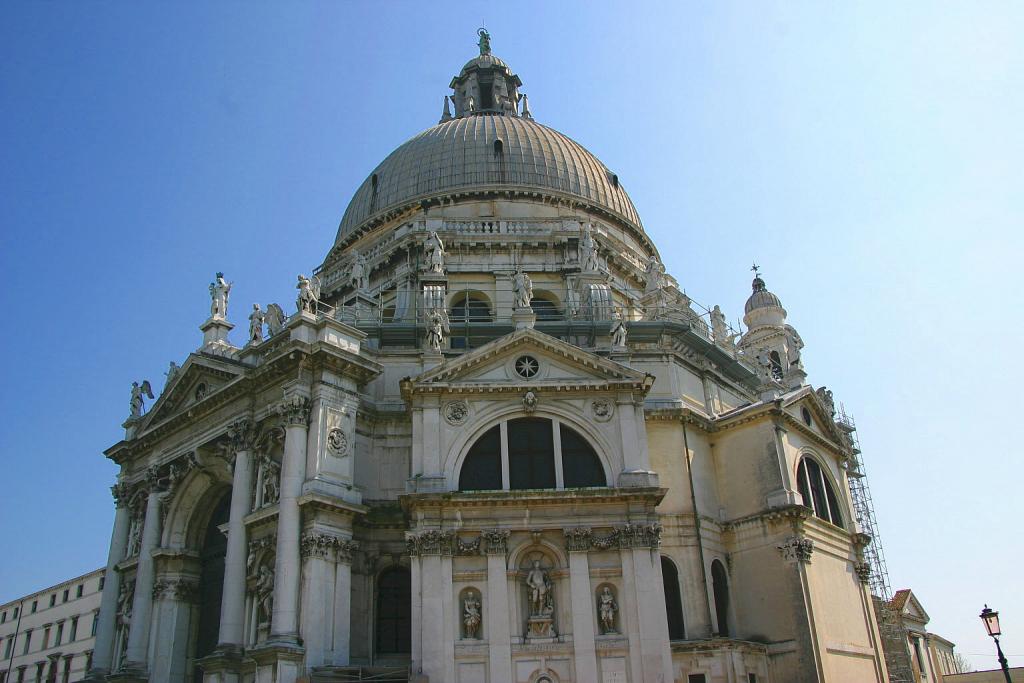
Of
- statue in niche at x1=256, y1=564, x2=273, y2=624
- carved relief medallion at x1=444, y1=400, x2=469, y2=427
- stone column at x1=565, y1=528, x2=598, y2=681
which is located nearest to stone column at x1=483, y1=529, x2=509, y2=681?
stone column at x1=565, y1=528, x2=598, y2=681

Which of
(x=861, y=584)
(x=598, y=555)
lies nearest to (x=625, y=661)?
(x=598, y=555)

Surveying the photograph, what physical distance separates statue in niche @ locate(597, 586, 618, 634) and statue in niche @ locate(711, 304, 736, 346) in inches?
662

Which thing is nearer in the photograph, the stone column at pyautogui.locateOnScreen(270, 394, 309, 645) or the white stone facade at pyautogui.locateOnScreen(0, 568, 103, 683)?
the stone column at pyautogui.locateOnScreen(270, 394, 309, 645)

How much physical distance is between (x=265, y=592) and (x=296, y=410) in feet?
18.8

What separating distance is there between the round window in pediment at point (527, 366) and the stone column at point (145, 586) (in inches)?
598

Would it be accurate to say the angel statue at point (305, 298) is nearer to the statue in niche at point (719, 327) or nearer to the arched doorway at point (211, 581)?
the arched doorway at point (211, 581)

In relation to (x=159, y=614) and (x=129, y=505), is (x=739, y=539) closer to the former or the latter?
(x=159, y=614)

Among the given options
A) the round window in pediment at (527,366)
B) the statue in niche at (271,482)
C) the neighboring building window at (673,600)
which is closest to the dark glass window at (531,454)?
the round window in pediment at (527,366)

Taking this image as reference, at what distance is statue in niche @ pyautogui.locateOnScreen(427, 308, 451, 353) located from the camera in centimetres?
3164

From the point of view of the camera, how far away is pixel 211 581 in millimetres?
34000

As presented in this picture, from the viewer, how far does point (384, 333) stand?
35719 millimetres

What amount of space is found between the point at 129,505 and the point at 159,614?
563 cm

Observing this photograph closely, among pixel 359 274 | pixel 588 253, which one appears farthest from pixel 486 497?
pixel 359 274

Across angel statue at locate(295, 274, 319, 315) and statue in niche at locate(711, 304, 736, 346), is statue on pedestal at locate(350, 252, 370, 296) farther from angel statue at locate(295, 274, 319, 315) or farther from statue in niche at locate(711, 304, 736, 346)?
statue in niche at locate(711, 304, 736, 346)
